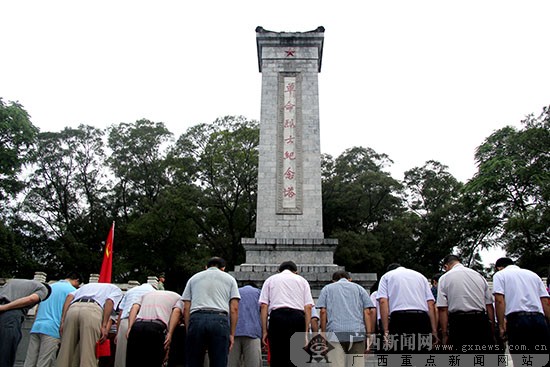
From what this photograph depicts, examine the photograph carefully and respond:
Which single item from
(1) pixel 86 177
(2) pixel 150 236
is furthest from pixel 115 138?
(2) pixel 150 236

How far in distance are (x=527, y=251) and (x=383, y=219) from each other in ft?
20.9

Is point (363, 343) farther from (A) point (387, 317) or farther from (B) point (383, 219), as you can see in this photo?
(B) point (383, 219)

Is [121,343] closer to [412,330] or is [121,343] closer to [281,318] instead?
[281,318]

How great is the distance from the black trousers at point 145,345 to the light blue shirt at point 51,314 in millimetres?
1186

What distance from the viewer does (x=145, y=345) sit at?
4152 mm

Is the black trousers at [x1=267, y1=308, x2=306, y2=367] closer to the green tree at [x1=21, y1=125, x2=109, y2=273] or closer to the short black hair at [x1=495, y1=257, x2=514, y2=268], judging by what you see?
the short black hair at [x1=495, y1=257, x2=514, y2=268]

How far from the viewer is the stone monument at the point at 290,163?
34.5 ft

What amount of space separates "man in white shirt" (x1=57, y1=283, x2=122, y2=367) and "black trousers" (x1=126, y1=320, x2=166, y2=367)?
534 mm

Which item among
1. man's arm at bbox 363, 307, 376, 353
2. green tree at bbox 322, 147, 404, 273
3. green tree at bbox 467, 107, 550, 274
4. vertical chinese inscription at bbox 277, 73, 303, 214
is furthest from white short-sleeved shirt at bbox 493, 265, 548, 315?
green tree at bbox 322, 147, 404, 273

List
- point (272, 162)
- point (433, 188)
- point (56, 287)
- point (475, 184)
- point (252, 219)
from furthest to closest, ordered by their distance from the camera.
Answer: point (433, 188)
point (252, 219)
point (475, 184)
point (272, 162)
point (56, 287)

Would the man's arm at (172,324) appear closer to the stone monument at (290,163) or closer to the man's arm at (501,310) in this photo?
the man's arm at (501,310)

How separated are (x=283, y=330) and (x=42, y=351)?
7.98 ft

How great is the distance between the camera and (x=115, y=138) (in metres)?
21.4

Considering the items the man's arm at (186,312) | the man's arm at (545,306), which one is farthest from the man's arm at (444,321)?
the man's arm at (186,312)
